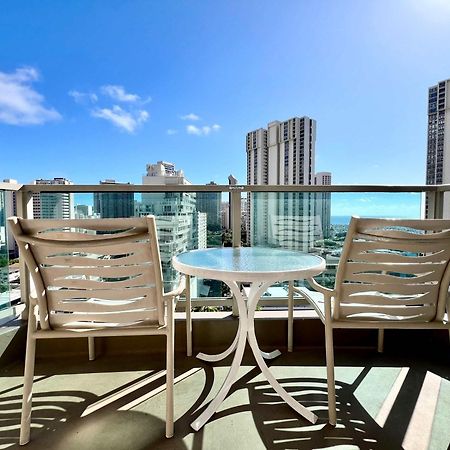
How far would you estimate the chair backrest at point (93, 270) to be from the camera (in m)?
1.34

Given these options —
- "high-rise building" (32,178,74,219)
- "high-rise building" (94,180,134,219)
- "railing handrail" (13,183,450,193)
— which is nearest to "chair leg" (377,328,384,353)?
"railing handrail" (13,183,450,193)

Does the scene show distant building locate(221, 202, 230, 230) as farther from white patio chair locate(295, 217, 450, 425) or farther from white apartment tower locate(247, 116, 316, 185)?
white apartment tower locate(247, 116, 316, 185)

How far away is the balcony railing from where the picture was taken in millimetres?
→ 2303

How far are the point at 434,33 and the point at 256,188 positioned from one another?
12.7 meters

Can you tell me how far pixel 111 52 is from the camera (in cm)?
2772

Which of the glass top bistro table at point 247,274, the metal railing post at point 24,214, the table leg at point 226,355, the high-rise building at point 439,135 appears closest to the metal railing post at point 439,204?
the glass top bistro table at point 247,274

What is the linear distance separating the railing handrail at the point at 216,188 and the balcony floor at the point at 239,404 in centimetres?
127

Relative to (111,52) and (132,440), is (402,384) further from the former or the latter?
(111,52)

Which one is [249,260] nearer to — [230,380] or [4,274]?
[230,380]

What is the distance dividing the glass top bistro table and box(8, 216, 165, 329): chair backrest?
0.24 metres

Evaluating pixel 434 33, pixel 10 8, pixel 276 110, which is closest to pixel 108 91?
pixel 10 8

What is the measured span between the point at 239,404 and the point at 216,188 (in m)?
1.50

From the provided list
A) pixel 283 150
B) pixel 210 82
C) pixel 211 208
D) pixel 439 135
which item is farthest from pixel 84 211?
pixel 210 82

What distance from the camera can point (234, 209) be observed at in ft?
7.93
